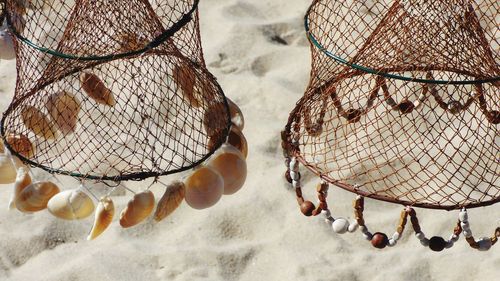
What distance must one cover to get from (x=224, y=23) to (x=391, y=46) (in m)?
1.27

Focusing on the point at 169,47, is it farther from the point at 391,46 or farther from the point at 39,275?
the point at 39,275

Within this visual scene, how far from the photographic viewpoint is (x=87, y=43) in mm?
1510

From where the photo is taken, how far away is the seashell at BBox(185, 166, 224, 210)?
1.34 metres

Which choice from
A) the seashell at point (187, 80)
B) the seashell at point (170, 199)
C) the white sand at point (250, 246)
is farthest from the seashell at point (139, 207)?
the white sand at point (250, 246)

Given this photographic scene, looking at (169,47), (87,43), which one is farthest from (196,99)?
(87,43)

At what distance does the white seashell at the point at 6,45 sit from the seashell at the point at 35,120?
105mm

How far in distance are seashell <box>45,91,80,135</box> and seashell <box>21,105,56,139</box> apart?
18mm

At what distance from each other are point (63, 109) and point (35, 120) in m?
0.05

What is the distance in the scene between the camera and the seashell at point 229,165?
1368 mm

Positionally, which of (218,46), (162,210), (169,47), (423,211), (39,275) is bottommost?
(39,275)

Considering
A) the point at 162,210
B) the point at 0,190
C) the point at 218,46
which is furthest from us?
the point at 218,46

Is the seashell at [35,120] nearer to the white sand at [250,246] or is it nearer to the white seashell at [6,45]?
the white seashell at [6,45]

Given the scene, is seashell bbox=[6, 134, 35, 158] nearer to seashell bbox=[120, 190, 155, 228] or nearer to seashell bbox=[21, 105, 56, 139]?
seashell bbox=[21, 105, 56, 139]

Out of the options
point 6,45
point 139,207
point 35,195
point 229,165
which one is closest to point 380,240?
point 229,165
